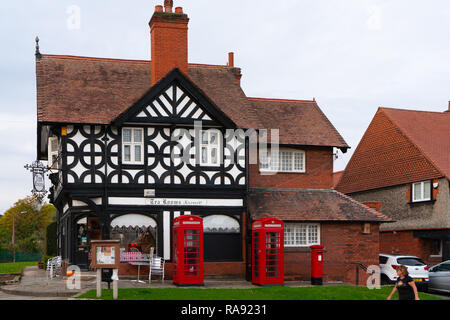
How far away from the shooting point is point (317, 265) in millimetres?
23250

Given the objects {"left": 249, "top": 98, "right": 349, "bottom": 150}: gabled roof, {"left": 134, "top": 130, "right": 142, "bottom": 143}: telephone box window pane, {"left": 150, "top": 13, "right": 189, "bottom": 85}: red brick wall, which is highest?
{"left": 150, "top": 13, "right": 189, "bottom": 85}: red brick wall

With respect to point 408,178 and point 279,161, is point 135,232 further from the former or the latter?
point 408,178

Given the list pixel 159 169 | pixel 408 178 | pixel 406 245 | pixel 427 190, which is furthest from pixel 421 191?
pixel 159 169

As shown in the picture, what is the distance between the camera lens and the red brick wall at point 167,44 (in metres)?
25.0

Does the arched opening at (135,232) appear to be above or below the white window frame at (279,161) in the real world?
below

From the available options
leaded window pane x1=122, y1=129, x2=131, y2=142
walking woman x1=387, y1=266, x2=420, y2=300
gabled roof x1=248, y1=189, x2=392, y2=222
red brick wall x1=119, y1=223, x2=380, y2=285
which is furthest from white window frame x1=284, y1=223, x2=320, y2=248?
walking woman x1=387, y1=266, x2=420, y2=300

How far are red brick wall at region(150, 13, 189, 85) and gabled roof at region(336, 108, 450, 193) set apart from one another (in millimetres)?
14372

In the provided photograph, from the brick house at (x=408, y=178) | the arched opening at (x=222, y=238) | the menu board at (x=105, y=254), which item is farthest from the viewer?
the brick house at (x=408, y=178)

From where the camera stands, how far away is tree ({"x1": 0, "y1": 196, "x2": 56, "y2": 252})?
68250 mm

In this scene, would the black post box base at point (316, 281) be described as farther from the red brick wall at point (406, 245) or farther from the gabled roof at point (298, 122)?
the red brick wall at point (406, 245)

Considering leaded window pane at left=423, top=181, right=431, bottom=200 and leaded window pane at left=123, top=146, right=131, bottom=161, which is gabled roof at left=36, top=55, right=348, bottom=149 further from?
leaded window pane at left=423, top=181, right=431, bottom=200

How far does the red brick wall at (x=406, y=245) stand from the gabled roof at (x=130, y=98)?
7823 millimetres

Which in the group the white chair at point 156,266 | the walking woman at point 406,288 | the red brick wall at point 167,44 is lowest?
the white chair at point 156,266

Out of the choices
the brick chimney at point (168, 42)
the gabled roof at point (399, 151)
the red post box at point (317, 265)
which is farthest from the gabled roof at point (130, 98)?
the gabled roof at point (399, 151)
